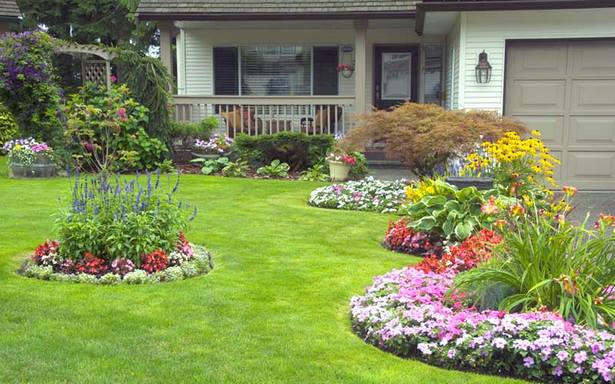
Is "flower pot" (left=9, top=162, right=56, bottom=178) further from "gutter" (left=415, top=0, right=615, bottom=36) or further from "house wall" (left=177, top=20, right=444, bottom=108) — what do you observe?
"gutter" (left=415, top=0, right=615, bottom=36)

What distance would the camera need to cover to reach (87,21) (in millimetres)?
25625

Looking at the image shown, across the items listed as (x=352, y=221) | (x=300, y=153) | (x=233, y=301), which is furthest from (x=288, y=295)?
(x=300, y=153)

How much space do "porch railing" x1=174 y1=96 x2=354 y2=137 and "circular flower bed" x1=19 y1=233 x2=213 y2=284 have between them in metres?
8.28

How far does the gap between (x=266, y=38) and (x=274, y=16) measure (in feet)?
5.90

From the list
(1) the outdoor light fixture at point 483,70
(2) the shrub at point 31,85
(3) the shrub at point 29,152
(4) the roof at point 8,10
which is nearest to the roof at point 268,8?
(2) the shrub at point 31,85

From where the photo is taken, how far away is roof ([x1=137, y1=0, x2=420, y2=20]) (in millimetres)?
13578

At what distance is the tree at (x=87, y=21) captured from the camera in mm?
24703

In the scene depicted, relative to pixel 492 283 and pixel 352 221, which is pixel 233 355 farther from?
pixel 352 221

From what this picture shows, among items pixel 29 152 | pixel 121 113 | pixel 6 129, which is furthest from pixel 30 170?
pixel 6 129

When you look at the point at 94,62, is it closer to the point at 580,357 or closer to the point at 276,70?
the point at 276,70

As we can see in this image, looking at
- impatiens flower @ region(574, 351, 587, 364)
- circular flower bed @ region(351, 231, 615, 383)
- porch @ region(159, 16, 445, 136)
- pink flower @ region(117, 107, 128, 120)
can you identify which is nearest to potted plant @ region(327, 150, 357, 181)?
porch @ region(159, 16, 445, 136)

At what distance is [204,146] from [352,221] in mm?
6011

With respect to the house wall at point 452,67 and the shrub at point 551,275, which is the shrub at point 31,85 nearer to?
the house wall at point 452,67

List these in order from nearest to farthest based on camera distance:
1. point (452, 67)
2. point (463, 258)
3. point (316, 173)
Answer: point (463, 258), point (316, 173), point (452, 67)
